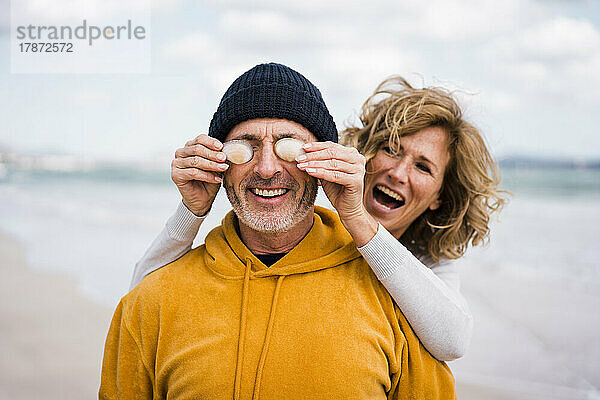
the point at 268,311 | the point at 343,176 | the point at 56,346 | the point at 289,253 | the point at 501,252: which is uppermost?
the point at 343,176

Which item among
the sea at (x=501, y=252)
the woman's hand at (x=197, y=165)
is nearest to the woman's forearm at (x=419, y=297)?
the woman's hand at (x=197, y=165)

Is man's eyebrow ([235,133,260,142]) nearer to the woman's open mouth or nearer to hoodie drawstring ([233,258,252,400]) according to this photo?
hoodie drawstring ([233,258,252,400])

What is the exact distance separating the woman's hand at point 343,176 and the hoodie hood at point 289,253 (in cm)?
21

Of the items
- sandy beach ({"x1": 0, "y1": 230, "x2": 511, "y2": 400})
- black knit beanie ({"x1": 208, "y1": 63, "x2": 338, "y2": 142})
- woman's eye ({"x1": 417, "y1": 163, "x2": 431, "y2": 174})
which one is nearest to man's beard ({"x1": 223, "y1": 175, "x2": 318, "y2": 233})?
black knit beanie ({"x1": 208, "y1": 63, "x2": 338, "y2": 142})

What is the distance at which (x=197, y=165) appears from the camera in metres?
1.87

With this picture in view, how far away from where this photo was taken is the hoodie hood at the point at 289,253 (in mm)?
2029

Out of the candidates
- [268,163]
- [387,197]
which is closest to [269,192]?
[268,163]

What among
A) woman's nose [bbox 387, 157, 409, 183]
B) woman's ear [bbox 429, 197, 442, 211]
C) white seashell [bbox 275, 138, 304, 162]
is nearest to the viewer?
white seashell [bbox 275, 138, 304, 162]

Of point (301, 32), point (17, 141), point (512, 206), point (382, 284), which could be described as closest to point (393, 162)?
point (382, 284)

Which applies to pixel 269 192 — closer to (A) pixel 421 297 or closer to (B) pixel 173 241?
(B) pixel 173 241

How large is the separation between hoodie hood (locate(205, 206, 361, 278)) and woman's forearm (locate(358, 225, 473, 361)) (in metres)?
0.20

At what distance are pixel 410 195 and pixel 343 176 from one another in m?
0.87

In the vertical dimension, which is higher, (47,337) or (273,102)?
(273,102)

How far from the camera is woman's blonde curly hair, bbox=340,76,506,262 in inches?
100
